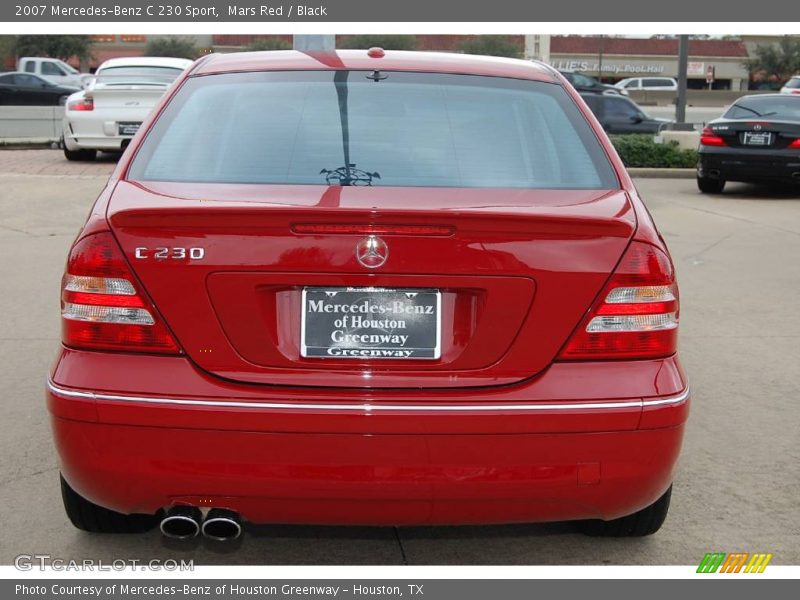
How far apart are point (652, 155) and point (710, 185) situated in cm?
277

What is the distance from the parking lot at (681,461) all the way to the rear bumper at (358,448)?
0.65m

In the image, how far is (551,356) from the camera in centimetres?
308

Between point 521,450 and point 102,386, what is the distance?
1.13 metres

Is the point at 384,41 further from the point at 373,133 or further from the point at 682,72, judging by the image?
the point at 373,133

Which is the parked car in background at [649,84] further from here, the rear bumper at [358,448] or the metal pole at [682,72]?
the rear bumper at [358,448]

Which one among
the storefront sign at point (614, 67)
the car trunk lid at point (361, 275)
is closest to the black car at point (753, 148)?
the car trunk lid at point (361, 275)

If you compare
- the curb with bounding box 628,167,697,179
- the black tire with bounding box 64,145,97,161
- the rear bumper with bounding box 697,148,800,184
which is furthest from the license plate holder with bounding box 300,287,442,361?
the curb with bounding box 628,167,697,179

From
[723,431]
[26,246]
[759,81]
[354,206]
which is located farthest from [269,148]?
[759,81]

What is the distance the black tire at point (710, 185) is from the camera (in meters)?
15.4

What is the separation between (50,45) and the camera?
69.4 metres

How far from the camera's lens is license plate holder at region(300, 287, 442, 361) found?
3.01 meters

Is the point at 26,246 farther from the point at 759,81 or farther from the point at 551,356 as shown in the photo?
the point at 759,81

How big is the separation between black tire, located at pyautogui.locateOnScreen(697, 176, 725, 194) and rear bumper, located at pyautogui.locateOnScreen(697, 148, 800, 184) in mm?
157

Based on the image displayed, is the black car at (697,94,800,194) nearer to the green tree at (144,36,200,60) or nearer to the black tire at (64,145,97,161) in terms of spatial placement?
the black tire at (64,145,97,161)
